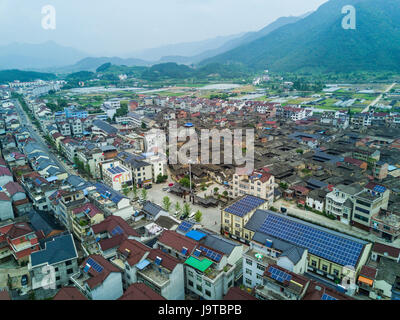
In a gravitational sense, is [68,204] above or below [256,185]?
below

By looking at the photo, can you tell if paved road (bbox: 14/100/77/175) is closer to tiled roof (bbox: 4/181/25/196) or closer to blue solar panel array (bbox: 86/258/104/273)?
tiled roof (bbox: 4/181/25/196)

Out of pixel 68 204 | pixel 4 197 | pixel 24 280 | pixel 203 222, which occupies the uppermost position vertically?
pixel 4 197

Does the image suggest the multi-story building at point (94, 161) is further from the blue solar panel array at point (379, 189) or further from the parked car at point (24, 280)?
the blue solar panel array at point (379, 189)

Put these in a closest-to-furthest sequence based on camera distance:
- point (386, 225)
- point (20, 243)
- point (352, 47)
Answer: point (20, 243) < point (386, 225) < point (352, 47)

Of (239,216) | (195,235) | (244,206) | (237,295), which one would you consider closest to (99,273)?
(195,235)

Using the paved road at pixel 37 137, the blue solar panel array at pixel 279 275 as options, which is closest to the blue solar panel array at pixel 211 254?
the blue solar panel array at pixel 279 275

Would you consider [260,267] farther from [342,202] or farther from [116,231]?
[342,202]

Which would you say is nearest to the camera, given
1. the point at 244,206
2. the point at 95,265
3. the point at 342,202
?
the point at 95,265

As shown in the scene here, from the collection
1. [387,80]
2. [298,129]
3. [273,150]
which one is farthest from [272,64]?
[273,150]
